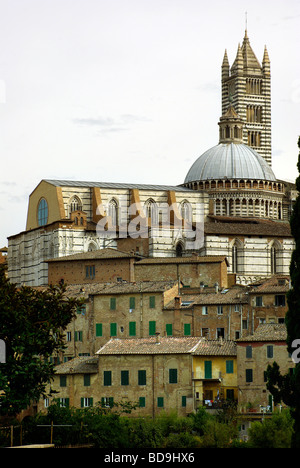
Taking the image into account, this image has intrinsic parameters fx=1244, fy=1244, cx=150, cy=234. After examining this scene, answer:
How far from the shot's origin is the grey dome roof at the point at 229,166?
278 ft

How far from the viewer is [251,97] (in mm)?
98312

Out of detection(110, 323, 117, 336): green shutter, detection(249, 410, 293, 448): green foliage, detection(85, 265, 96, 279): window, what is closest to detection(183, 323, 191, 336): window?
detection(110, 323, 117, 336): green shutter

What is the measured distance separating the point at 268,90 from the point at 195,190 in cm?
1890

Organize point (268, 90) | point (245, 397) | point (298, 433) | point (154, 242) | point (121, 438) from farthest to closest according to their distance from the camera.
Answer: point (268, 90) < point (154, 242) < point (245, 397) < point (121, 438) < point (298, 433)

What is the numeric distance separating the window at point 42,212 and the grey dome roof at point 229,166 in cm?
1237

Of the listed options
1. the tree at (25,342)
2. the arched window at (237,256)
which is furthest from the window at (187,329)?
the arched window at (237,256)

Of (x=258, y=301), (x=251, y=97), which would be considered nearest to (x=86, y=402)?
(x=258, y=301)

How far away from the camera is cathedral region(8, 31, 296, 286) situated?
235 feet

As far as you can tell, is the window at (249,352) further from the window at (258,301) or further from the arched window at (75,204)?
the arched window at (75,204)

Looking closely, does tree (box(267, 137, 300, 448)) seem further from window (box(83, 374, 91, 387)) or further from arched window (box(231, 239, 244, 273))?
arched window (box(231, 239, 244, 273))

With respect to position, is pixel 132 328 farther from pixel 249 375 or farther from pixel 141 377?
pixel 249 375
